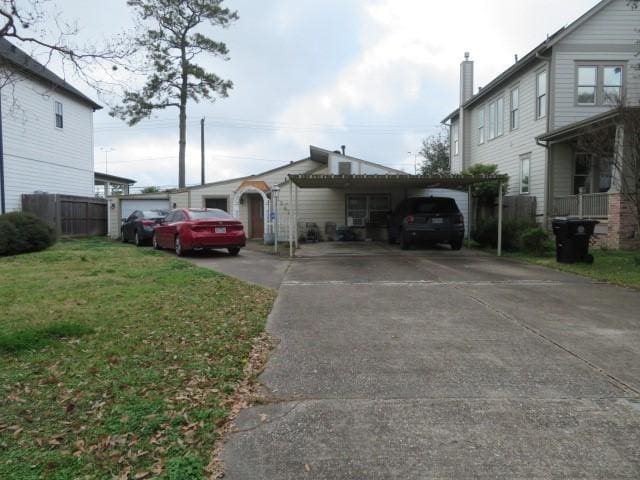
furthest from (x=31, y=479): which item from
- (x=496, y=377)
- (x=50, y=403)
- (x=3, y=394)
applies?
(x=496, y=377)

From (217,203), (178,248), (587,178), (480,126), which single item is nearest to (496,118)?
(480,126)

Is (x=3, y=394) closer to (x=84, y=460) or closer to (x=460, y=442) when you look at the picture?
(x=84, y=460)

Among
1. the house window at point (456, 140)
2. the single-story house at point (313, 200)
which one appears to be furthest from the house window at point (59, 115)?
the house window at point (456, 140)

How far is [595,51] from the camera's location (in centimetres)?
1658

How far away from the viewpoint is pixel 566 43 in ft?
54.1

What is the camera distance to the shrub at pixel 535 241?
13133 millimetres

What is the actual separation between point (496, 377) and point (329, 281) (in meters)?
5.36

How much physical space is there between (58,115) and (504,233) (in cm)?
2001

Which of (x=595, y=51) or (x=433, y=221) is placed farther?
(x=595, y=51)

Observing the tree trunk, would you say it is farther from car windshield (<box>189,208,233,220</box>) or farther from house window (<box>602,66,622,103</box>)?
house window (<box>602,66,622,103</box>)

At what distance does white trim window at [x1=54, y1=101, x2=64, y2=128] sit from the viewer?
21.9 meters

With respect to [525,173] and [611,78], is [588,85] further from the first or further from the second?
[525,173]

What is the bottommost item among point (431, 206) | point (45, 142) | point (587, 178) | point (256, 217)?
point (256, 217)

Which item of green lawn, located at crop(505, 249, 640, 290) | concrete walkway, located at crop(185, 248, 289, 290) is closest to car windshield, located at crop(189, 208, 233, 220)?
concrete walkway, located at crop(185, 248, 289, 290)
